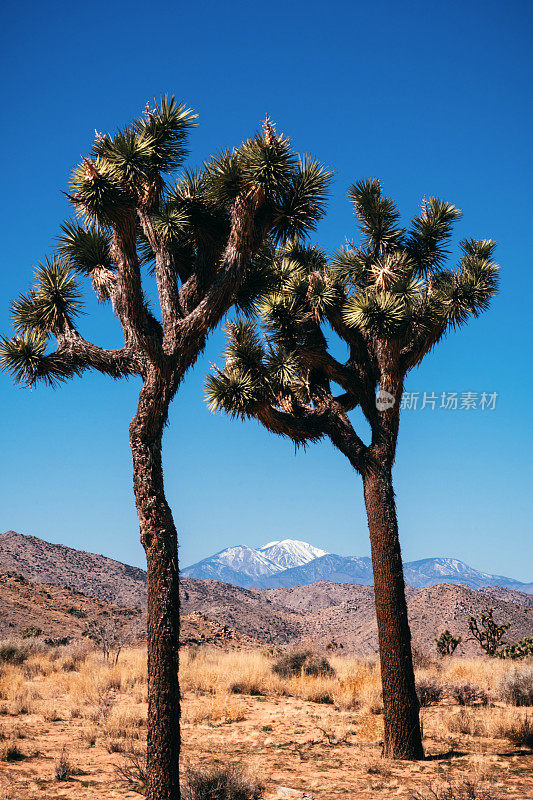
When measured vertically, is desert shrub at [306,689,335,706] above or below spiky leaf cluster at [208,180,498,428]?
below

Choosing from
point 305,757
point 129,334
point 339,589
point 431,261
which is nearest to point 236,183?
point 129,334

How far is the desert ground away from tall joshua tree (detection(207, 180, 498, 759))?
136 cm

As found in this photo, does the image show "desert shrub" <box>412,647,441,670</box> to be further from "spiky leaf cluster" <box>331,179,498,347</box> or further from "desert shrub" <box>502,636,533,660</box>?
"spiky leaf cluster" <box>331,179,498,347</box>

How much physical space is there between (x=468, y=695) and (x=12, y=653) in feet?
40.3

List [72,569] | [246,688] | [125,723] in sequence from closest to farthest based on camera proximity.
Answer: [125,723] → [246,688] → [72,569]

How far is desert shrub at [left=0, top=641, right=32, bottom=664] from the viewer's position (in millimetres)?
16688

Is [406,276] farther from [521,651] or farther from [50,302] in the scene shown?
[521,651]

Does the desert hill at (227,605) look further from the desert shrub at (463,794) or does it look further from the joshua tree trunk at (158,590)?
the joshua tree trunk at (158,590)

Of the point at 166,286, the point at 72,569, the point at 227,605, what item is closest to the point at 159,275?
the point at 166,286

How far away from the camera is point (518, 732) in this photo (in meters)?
9.36

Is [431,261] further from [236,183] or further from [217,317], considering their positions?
[217,317]

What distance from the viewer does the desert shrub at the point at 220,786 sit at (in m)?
6.65

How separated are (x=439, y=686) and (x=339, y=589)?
2081 inches

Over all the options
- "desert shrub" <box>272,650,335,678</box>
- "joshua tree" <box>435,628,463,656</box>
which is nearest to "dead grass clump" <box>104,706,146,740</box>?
"desert shrub" <box>272,650,335,678</box>
